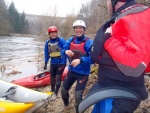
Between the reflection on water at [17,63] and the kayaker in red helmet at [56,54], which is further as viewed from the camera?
the reflection on water at [17,63]

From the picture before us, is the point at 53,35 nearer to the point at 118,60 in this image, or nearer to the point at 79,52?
the point at 79,52

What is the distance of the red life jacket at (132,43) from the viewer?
4.80 feet

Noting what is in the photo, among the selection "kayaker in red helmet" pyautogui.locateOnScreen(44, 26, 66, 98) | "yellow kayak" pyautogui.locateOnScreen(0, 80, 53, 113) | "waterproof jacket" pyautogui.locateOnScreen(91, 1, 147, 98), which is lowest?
"yellow kayak" pyautogui.locateOnScreen(0, 80, 53, 113)

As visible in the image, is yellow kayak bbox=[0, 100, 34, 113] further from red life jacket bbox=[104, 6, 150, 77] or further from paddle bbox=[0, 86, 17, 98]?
red life jacket bbox=[104, 6, 150, 77]

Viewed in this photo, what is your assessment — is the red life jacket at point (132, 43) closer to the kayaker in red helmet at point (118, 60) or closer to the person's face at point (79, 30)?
the kayaker in red helmet at point (118, 60)

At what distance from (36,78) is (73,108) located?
3.11 meters

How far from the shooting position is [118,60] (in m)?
1.54

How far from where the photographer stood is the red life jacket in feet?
4.80

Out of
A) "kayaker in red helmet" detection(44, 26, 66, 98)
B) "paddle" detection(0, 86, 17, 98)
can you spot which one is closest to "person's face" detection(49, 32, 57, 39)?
"kayaker in red helmet" detection(44, 26, 66, 98)

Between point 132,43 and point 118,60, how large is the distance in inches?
6.4

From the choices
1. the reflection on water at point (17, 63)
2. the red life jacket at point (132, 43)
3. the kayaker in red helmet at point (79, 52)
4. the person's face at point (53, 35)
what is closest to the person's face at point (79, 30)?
the kayaker in red helmet at point (79, 52)

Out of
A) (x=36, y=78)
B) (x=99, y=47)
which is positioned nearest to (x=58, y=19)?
(x=36, y=78)

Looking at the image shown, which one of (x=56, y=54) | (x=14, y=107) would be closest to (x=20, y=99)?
(x=14, y=107)

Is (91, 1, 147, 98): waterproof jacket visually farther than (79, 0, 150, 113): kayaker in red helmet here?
Yes
